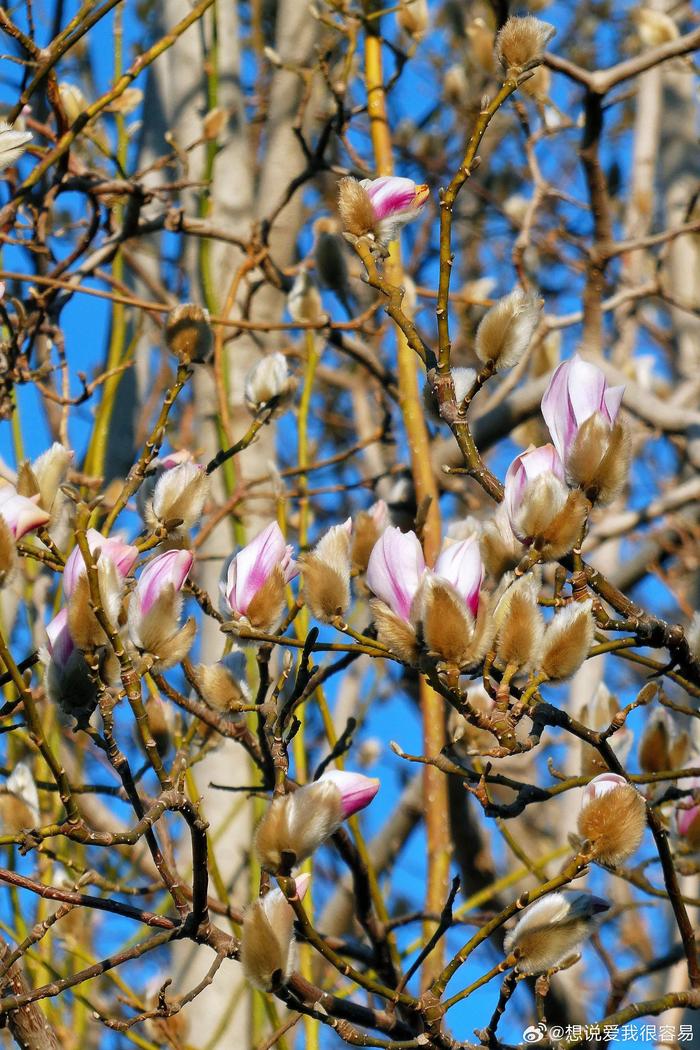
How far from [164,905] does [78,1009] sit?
0.79 ft

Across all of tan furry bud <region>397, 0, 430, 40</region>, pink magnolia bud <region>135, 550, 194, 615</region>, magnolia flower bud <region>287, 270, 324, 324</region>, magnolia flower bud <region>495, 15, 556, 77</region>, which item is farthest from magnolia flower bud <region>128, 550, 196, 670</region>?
tan furry bud <region>397, 0, 430, 40</region>

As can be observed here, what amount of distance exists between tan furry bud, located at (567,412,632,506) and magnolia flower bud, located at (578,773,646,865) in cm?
20

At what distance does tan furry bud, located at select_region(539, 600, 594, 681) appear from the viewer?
2.49 ft

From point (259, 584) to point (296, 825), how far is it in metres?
0.23

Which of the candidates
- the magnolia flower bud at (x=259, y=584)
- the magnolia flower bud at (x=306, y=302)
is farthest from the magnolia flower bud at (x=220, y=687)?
the magnolia flower bud at (x=306, y=302)

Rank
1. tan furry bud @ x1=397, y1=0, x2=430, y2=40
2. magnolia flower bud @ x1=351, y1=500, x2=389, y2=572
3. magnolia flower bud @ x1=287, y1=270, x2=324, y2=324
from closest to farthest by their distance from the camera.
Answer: magnolia flower bud @ x1=351, y1=500, x2=389, y2=572, magnolia flower bud @ x1=287, y1=270, x2=324, y2=324, tan furry bud @ x1=397, y1=0, x2=430, y2=40

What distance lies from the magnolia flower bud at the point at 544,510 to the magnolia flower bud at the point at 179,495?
0.25m

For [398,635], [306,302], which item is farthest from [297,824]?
[306,302]

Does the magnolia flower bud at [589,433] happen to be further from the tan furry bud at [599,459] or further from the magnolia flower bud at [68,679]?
the magnolia flower bud at [68,679]

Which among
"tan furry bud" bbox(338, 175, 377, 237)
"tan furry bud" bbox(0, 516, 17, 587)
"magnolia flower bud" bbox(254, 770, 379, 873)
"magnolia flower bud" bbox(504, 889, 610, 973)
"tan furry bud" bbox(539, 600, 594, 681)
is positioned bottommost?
"magnolia flower bud" bbox(504, 889, 610, 973)

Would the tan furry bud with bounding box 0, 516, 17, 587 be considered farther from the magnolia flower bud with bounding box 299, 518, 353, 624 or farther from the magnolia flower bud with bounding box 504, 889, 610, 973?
the magnolia flower bud with bounding box 504, 889, 610, 973

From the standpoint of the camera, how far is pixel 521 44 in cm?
91

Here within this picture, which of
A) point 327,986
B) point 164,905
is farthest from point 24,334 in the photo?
point 327,986

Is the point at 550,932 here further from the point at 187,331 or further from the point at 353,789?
the point at 187,331
